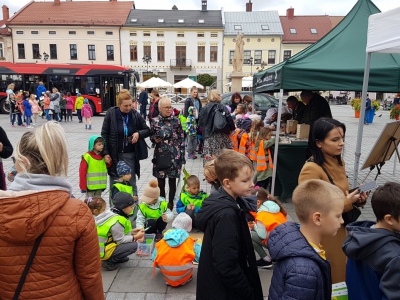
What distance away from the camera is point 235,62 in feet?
58.5

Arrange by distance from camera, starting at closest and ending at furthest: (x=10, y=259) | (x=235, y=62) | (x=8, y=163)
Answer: (x=10, y=259) < (x=8, y=163) < (x=235, y=62)

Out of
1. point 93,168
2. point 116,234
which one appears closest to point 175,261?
point 116,234

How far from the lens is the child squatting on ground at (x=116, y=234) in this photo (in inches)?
130

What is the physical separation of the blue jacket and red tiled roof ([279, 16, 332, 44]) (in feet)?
156

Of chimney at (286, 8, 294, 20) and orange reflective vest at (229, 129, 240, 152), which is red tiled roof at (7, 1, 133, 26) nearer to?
chimney at (286, 8, 294, 20)

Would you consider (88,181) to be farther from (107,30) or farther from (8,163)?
(107,30)

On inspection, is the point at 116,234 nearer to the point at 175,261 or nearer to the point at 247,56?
the point at 175,261

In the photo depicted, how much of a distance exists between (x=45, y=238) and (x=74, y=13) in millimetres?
49435

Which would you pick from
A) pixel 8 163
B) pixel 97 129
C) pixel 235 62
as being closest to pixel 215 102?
pixel 8 163

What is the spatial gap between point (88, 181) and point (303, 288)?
355cm

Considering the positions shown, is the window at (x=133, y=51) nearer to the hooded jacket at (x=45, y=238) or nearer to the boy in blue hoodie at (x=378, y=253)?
the hooded jacket at (x=45, y=238)

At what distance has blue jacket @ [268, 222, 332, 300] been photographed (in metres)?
1.56

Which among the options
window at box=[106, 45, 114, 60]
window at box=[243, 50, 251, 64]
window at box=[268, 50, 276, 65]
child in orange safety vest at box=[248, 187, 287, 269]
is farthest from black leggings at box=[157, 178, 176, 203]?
window at box=[268, 50, 276, 65]

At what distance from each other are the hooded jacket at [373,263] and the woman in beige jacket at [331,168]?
72cm
